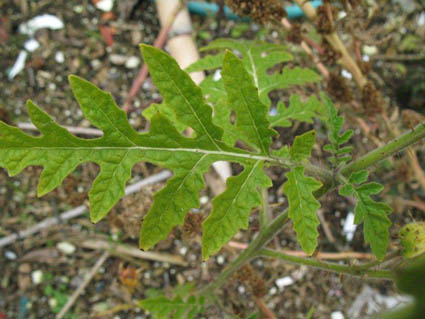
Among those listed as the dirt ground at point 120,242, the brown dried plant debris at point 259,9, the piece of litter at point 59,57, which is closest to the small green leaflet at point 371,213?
the brown dried plant debris at point 259,9

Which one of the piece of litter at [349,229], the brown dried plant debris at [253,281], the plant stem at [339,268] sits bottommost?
the piece of litter at [349,229]

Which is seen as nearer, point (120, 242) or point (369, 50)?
point (120, 242)

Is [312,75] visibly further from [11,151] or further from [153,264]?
[153,264]

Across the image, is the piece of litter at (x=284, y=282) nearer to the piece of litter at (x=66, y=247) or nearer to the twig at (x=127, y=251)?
the twig at (x=127, y=251)

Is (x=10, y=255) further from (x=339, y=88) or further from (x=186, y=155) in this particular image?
(x=339, y=88)

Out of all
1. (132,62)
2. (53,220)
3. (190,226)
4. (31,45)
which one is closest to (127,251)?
(53,220)

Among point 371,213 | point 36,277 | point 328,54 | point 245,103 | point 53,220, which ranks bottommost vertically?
point 36,277
